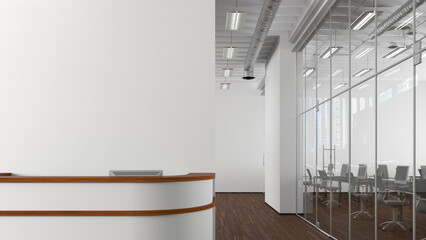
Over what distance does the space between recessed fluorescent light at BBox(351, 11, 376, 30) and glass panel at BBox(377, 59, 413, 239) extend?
36.9 inches

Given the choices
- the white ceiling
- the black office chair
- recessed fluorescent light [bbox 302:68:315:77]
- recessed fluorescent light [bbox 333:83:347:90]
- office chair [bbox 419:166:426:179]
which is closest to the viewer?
office chair [bbox 419:166:426:179]

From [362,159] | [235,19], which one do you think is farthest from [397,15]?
[235,19]

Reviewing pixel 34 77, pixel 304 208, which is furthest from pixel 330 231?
pixel 34 77

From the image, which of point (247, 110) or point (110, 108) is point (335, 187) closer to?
point (110, 108)

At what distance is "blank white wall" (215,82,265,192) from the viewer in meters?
16.4

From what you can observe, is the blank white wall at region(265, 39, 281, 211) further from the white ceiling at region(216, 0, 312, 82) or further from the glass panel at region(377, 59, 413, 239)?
the glass panel at region(377, 59, 413, 239)

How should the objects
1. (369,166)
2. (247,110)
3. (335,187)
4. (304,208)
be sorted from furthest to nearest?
(247,110)
(304,208)
(335,187)
(369,166)

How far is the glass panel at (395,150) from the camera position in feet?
15.7

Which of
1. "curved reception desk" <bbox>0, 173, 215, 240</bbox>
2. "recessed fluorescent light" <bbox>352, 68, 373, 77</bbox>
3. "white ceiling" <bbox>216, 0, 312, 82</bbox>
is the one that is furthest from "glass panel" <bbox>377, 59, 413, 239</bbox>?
"white ceiling" <bbox>216, 0, 312, 82</bbox>

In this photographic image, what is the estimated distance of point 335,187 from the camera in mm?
7387

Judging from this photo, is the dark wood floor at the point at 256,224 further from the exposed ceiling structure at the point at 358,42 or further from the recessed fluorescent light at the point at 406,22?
the recessed fluorescent light at the point at 406,22

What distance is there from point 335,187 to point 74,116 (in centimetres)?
439

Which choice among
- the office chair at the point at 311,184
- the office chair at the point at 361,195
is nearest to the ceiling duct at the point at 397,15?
the office chair at the point at 361,195

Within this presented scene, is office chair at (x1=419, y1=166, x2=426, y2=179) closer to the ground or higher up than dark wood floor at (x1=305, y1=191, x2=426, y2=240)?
higher up
